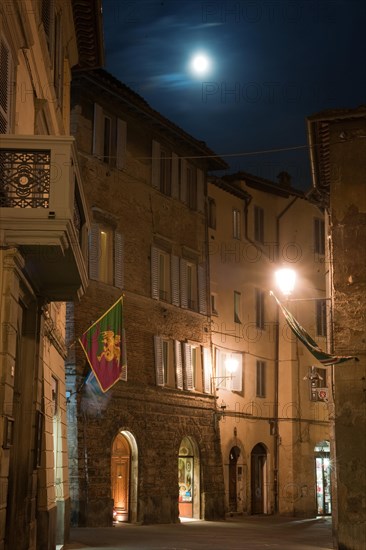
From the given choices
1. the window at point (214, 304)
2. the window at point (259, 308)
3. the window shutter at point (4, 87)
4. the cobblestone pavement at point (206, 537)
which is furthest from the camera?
the window at point (259, 308)

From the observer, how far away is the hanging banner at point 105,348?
73.4 feet

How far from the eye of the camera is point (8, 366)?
35.6 ft

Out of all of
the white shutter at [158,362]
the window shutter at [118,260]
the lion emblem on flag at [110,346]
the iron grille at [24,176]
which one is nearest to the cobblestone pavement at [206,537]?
the lion emblem on flag at [110,346]

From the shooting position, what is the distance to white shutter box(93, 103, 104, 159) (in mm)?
27703

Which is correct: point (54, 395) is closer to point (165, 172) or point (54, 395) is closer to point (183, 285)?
point (183, 285)

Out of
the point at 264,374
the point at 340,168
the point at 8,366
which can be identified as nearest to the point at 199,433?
the point at 264,374

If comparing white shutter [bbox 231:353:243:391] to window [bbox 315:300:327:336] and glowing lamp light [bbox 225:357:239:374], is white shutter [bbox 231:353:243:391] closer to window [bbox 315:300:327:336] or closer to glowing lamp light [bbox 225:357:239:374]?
glowing lamp light [bbox 225:357:239:374]

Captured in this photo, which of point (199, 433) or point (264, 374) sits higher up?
point (264, 374)

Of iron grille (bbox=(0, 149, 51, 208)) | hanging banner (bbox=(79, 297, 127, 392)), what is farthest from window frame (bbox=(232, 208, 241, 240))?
iron grille (bbox=(0, 149, 51, 208))

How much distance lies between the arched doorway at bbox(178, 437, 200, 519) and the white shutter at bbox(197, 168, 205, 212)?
28.8 feet

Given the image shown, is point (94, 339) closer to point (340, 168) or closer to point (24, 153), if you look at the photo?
point (340, 168)

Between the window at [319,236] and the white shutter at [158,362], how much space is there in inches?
542

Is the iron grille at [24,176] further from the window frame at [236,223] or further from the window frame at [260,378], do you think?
the window frame at [260,378]

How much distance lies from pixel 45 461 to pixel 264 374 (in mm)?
22767
